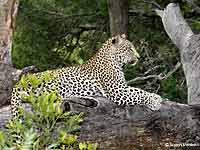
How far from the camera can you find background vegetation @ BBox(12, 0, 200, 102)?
42.4 ft

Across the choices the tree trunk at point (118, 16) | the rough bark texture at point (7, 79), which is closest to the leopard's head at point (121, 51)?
the rough bark texture at point (7, 79)

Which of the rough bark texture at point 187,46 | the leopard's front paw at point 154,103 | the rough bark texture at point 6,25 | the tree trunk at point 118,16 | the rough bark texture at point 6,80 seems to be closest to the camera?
the leopard's front paw at point 154,103

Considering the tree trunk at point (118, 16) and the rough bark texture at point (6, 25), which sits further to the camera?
the tree trunk at point (118, 16)

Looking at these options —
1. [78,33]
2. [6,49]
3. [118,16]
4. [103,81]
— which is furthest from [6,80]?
[78,33]

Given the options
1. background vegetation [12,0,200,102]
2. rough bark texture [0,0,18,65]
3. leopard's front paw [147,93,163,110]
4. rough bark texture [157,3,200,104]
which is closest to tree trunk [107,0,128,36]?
background vegetation [12,0,200,102]

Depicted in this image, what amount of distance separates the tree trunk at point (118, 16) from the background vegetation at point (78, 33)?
27.9 inches

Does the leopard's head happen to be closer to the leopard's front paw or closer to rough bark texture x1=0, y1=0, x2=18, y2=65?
the leopard's front paw

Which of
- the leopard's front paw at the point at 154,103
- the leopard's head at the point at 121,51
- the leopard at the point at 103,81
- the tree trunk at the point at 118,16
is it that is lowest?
the leopard's front paw at the point at 154,103

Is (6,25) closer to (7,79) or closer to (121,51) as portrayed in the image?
(7,79)

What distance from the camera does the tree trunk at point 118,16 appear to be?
11.8 m

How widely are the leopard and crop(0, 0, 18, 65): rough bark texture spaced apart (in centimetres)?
101

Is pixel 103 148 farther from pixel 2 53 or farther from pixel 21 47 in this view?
pixel 21 47

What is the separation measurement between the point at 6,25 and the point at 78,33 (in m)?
5.87

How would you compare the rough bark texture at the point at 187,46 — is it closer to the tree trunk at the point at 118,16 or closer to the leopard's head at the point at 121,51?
the leopard's head at the point at 121,51
